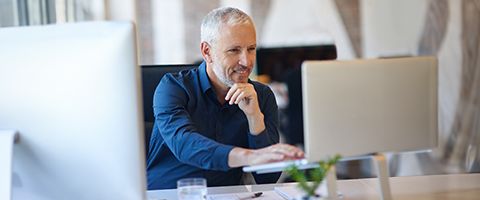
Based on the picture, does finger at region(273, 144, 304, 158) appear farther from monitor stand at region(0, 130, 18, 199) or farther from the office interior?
the office interior

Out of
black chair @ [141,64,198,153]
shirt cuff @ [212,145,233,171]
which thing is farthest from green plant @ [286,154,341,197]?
black chair @ [141,64,198,153]

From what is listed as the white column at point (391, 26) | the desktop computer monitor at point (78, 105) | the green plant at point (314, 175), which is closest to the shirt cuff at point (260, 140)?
the green plant at point (314, 175)

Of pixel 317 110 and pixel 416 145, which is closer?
pixel 317 110

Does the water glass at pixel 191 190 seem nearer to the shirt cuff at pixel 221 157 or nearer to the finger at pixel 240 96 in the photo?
the shirt cuff at pixel 221 157

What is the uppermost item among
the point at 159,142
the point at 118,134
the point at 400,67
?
the point at 400,67

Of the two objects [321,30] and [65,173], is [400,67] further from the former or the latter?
[321,30]

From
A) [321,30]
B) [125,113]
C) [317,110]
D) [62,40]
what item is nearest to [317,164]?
[317,110]

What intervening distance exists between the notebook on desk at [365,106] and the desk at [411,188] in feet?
0.74

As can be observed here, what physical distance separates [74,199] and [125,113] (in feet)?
0.72

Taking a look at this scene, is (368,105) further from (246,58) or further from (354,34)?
(354,34)

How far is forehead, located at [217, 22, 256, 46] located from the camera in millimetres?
1822

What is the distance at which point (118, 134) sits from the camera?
1.21 metres

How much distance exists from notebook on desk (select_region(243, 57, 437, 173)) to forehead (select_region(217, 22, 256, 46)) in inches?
19.5

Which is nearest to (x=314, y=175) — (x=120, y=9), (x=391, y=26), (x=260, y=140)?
(x=260, y=140)
